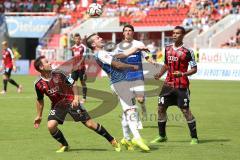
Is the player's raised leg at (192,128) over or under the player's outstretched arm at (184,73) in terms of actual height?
under

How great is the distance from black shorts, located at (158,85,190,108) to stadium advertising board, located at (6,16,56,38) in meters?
40.8

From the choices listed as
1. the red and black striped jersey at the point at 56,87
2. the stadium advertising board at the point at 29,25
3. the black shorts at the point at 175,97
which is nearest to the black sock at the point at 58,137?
the red and black striped jersey at the point at 56,87

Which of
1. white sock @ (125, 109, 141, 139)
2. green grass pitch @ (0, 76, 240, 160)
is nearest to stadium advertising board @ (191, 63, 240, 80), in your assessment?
green grass pitch @ (0, 76, 240, 160)

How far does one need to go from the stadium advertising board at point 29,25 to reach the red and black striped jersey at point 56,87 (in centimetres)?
4167

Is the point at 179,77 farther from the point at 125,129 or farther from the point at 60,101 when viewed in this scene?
the point at 60,101

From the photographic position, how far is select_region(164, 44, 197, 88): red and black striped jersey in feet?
43.2

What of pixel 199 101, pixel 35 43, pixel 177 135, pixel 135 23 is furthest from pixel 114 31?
pixel 177 135

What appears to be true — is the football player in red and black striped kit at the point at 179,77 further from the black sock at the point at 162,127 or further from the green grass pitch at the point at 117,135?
the green grass pitch at the point at 117,135

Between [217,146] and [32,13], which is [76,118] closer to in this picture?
[217,146]

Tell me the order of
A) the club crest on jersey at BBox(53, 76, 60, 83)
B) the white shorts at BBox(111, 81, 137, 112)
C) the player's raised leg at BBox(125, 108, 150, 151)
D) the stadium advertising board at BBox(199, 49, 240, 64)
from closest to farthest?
the player's raised leg at BBox(125, 108, 150, 151), the club crest on jersey at BBox(53, 76, 60, 83), the white shorts at BBox(111, 81, 137, 112), the stadium advertising board at BBox(199, 49, 240, 64)

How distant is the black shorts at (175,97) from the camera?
519 inches

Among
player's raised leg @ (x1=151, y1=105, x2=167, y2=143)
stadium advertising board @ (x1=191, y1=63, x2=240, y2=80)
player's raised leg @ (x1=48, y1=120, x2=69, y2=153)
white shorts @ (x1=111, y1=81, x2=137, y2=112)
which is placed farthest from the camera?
stadium advertising board @ (x1=191, y1=63, x2=240, y2=80)

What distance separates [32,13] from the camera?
180 feet

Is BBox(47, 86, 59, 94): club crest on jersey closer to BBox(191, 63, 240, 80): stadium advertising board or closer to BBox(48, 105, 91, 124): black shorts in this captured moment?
BBox(48, 105, 91, 124): black shorts
